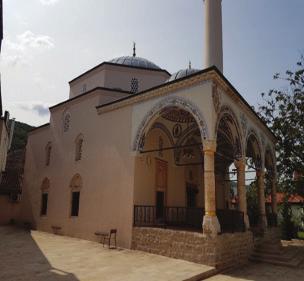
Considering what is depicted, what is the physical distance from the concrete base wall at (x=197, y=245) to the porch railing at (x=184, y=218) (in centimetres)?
44

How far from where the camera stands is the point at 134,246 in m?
9.08

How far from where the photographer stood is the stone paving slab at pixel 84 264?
19.7 ft

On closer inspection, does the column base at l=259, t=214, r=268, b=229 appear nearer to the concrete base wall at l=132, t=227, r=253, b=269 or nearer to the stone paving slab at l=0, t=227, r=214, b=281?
the concrete base wall at l=132, t=227, r=253, b=269

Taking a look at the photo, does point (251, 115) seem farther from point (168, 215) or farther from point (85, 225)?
point (85, 225)

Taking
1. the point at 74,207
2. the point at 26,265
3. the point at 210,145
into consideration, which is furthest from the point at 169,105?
the point at 74,207

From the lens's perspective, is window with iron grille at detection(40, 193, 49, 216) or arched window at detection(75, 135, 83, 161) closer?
arched window at detection(75, 135, 83, 161)

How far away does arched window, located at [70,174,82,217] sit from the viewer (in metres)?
12.0

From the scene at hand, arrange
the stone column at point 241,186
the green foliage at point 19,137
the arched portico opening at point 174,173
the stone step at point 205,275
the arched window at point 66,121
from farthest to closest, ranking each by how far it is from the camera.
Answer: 1. the green foliage at point 19,137
2. the arched window at point 66,121
3. the stone column at point 241,186
4. the arched portico opening at point 174,173
5. the stone step at point 205,275

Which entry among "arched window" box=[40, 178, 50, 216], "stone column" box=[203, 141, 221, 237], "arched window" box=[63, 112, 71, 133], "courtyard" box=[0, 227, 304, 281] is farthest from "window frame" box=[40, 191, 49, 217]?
"stone column" box=[203, 141, 221, 237]

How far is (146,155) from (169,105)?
2435 millimetres

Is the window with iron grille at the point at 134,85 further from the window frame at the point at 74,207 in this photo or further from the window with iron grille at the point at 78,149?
the window frame at the point at 74,207

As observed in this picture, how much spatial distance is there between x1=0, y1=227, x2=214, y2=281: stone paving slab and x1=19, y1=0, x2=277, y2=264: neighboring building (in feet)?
2.32

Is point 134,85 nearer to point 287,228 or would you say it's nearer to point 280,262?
point 280,262

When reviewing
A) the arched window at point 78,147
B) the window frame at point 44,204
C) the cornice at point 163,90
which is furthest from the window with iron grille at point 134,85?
the window frame at point 44,204
